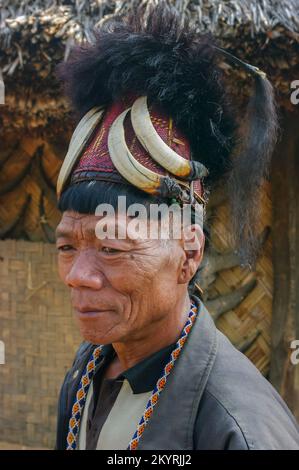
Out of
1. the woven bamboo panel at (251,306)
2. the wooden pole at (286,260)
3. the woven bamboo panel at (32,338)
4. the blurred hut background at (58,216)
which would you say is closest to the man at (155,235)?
the blurred hut background at (58,216)

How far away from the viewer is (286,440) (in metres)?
1.60

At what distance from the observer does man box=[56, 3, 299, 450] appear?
65.1 inches

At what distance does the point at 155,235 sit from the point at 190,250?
132mm

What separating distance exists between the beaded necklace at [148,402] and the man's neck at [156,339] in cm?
3

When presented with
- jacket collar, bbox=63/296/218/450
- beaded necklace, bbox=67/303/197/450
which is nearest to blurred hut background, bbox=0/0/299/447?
beaded necklace, bbox=67/303/197/450

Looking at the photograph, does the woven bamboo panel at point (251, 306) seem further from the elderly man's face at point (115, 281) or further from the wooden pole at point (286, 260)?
the elderly man's face at point (115, 281)

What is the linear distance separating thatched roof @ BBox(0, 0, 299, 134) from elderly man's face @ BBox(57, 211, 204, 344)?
233cm

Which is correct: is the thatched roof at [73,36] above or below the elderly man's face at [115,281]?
above

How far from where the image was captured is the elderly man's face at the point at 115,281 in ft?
Answer: 5.55

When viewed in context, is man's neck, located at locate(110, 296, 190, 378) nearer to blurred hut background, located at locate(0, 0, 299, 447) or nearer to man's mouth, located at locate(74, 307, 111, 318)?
man's mouth, located at locate(74, 307, 111, 318)

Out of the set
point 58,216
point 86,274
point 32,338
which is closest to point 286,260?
point 58,216

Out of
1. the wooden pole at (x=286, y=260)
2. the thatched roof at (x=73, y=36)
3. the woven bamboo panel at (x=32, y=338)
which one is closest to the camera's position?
the thatched roof at (x=73, y=36)

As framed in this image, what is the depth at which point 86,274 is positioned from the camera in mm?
1677

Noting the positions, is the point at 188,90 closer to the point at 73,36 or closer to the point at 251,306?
the point at 73,36
